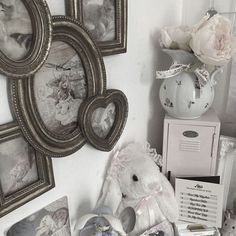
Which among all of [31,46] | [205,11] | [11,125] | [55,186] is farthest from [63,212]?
[205,11]

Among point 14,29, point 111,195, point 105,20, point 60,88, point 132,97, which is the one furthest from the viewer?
point 132,97

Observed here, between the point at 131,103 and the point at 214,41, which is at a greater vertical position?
the point at 214,41

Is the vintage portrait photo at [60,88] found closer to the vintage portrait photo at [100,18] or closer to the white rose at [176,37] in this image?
the vintage portrait photo at [100,18]

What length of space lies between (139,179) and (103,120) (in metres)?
0.22

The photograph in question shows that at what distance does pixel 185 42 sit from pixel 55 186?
2.15 feet

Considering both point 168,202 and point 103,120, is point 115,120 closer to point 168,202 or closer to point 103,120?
point 103,120

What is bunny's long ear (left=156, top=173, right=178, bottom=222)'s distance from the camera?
3.58 feet

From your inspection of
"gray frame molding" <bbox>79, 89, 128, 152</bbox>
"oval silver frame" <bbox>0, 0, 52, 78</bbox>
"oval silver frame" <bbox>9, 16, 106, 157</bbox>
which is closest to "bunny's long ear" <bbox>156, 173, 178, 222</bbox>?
"gray frame molding" <bbox>79, 89, 128, 152</bbox>

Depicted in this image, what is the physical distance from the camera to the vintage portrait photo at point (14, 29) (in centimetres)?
66

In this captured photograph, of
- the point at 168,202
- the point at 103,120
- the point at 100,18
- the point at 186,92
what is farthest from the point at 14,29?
the point at 168,202

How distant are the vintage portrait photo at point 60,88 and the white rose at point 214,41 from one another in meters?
0.39

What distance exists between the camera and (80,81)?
0.91m

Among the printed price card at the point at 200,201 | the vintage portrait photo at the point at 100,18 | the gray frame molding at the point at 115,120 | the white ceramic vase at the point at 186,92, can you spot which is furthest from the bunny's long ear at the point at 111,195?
the vintage portrait photo at the point at 100,18

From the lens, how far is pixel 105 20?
95cm
